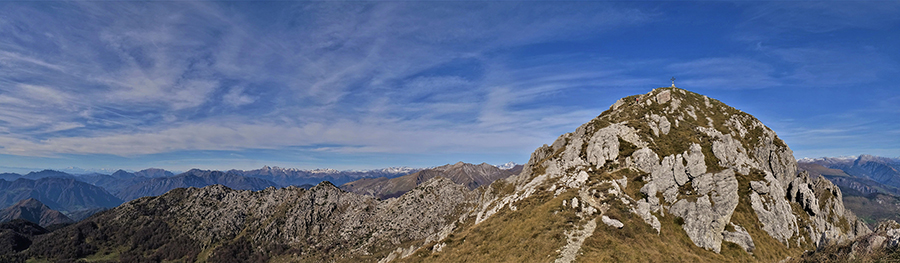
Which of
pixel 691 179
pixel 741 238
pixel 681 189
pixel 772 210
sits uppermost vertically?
pixel 691 179

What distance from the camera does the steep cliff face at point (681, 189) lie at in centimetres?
7650

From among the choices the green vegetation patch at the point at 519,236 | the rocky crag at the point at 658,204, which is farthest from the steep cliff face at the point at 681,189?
the green vegetation patch at the point at 519,236

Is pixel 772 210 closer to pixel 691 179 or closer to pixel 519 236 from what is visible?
pixel 691 179

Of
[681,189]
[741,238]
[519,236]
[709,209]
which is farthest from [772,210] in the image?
[519,236]

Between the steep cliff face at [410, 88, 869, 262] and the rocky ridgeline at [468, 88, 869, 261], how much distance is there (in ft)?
0.96

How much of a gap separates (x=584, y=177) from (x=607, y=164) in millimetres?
17002

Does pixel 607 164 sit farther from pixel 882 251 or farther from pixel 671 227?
pixel 882 251

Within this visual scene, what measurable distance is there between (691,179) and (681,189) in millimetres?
7341

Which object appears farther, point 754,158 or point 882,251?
point 754,158

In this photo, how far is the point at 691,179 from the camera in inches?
3947

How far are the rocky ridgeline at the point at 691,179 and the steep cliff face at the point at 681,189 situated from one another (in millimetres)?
294

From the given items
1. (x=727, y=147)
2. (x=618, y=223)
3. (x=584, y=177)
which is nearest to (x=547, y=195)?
(x=584, y=177)

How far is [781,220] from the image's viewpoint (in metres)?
91.6

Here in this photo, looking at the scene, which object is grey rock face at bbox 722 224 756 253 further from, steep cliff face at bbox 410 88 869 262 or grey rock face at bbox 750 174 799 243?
grey rock face at bbox 750 174 799 243
